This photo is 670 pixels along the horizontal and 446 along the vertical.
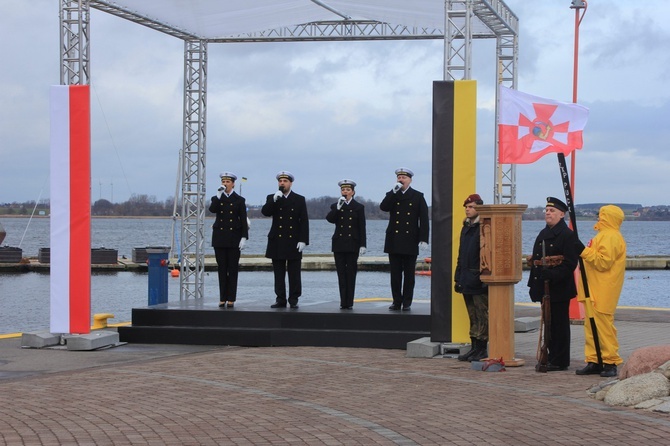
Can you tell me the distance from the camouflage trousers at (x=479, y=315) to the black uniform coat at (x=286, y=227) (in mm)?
3382

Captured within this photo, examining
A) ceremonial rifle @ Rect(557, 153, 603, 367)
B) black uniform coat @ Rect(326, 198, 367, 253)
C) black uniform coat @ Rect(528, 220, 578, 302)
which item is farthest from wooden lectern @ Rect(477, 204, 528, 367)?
black uniform coat @ Rect(326, 198, 367, 253)

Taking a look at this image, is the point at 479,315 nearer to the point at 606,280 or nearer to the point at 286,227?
the point at 606,280

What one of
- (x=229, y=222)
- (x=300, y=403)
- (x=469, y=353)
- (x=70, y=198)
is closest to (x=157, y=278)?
(x=229, y=222)

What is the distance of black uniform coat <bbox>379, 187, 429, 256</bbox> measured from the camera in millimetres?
13125

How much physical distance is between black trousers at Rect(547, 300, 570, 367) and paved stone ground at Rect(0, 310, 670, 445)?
19cm

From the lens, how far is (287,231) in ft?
45.8

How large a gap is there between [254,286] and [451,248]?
25.8 m

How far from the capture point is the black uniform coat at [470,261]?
10.8 metres

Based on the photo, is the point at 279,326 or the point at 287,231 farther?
the point at 287,231

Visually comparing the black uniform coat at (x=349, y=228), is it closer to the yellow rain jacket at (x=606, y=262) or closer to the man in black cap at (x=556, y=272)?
the man in black cap at (x=556, y=272)

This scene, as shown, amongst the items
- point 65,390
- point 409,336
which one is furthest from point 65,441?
point 409,336

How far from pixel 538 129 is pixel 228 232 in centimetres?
479

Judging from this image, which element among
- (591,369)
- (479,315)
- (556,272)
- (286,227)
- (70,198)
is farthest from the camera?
(286,227)

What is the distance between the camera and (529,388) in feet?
29.7
